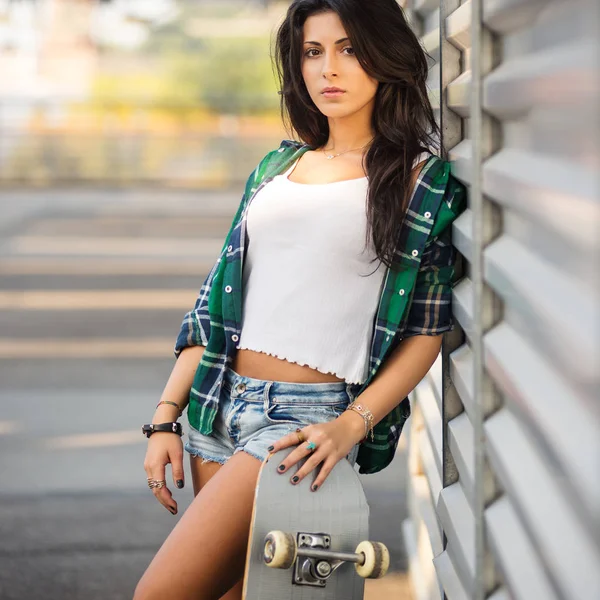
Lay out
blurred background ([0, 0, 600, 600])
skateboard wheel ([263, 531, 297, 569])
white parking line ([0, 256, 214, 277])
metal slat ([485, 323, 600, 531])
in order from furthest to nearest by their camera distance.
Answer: white parking line ([0, 256, 214, 277])
skateboard wheel ([263, 531, 297, 569])
blurred background ([0, 0, 600, 600])
metal slat ([485, 323, 600, 531])

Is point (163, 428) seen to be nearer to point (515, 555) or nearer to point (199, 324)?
point (199, 324)

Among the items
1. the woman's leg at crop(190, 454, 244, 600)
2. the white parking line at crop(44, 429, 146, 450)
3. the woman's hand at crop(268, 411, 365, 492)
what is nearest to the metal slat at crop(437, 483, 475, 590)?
the woman's hand at crop(268, 411, 365, 492)

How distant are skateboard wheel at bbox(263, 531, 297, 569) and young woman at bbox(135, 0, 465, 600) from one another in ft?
0.51

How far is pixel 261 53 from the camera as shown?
2205 centimetres

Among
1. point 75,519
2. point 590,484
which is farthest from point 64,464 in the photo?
point 590,484

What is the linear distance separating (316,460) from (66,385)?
439 cm

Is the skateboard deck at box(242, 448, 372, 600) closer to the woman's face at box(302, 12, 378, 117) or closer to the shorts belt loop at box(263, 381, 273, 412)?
the shorts belt loop at box(263, 381, 273, 412)

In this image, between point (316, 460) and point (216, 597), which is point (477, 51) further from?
point (216, 597)

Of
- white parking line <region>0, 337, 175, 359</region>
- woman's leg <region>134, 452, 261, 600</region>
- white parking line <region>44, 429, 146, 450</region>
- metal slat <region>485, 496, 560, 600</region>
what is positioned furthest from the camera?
white parking line <region>0, 337, 175, 359</region>

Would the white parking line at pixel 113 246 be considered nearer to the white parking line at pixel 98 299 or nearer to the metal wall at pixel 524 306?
the white parking line at pixel 98 299

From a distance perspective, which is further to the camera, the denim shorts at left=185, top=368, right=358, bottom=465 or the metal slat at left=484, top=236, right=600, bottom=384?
the denim shorts at left=185, top=368, right=358, bottom=465

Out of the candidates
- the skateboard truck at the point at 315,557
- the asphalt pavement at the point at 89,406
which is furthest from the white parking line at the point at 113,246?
the skateboard truck at the point at 315,557

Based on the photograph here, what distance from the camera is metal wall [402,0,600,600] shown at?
1.17m

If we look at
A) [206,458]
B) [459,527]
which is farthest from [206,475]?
[459,527]
